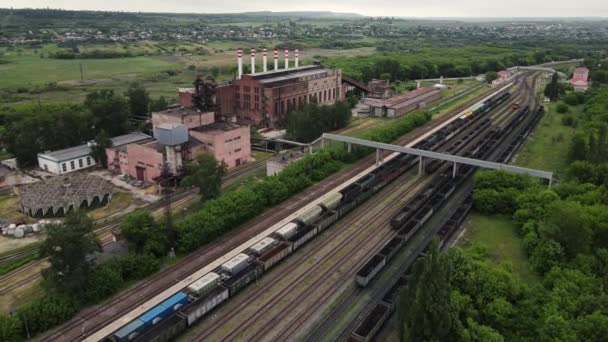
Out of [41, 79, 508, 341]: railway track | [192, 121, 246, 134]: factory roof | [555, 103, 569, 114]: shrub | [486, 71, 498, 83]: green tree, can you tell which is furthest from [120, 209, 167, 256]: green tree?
[486, 71, 498, 83]: green tree

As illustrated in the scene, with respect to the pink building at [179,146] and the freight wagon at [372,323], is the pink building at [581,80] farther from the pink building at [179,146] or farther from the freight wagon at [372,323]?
the freight wagon at [372,323]

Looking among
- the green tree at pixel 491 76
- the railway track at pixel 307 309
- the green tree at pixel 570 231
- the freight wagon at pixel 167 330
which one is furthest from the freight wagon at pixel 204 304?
the green tree at pixel 491 76

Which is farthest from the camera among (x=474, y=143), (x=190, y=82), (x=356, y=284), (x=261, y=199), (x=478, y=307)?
(x=190, y=82)

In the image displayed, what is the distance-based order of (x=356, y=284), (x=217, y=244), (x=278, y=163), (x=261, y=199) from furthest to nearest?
(x=278, y=163) < (x=261, y=199) < (x=217, y=244) < (x=356, y=284)

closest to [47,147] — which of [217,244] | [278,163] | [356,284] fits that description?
[278,163]

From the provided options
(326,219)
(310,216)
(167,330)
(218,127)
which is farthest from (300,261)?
(218,127)

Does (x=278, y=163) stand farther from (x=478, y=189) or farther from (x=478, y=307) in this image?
(x=478, y=307)

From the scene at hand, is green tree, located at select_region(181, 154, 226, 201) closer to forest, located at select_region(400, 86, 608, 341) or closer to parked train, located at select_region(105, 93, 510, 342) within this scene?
parked train, located at select_region(105, 93, 510, 342)
